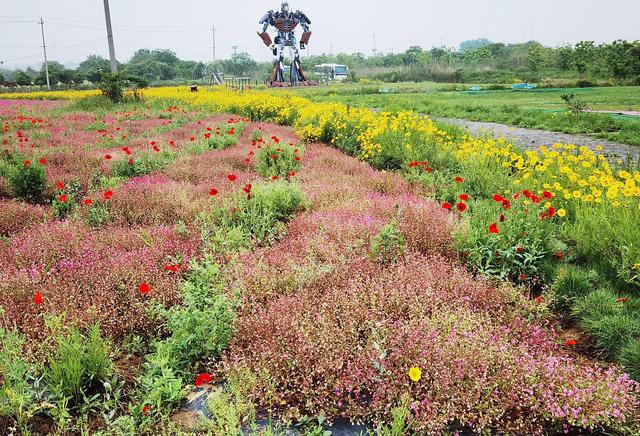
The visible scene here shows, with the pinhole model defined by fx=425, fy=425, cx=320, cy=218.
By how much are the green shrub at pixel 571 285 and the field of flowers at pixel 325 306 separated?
1 cm

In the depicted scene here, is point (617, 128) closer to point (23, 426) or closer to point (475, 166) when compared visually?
point (475, 166)

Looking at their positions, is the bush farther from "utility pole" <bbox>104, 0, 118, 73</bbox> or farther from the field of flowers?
"utility pole" <bbox>104, 0, 118, 73</bbox>

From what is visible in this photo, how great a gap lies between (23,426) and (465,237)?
12.4 ft

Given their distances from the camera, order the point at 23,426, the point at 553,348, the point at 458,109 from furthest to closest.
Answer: the point at 458,109 → the point at 553,348 → the point at 23,426

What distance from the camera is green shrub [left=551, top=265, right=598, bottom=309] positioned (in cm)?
364

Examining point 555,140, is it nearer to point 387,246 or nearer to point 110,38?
point 387,246

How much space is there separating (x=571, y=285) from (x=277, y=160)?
515cm

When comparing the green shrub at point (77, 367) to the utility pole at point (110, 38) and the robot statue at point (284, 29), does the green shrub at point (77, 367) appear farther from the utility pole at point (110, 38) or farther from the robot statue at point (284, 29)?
the robot statue at point (284, 29)

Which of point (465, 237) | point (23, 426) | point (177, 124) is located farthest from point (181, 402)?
point (177, 124)

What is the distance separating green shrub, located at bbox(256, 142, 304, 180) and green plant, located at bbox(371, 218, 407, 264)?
11.3ft

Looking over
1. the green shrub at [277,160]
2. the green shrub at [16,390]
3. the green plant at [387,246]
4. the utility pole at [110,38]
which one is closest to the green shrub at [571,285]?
the green plant at [387,246]

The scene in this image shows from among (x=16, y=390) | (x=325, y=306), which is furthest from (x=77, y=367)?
(x=325, y=306)

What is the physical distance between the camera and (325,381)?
263 centimetres

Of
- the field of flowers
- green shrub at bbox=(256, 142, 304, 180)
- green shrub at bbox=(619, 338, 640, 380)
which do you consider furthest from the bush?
green shrub at bbox=(619, 338, 640, 380)
